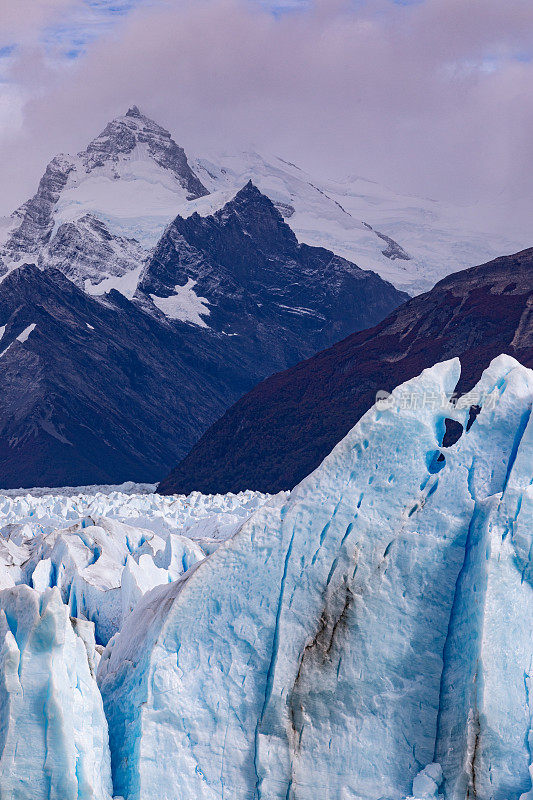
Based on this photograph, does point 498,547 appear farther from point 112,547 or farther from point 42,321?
point 42,321

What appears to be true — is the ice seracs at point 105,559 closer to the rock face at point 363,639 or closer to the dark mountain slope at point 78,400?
the rock face at point 363,639

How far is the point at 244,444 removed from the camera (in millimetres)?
120250

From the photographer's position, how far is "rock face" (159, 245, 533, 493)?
105 meters

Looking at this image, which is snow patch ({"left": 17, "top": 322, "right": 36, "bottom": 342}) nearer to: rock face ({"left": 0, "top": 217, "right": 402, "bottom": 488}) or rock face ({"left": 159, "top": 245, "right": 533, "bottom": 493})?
rock face ({"left": 0, "top": 217, "right": 402, "bottom": 488})

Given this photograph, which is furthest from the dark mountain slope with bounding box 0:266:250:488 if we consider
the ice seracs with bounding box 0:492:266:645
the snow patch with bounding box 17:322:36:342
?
the ice seracs with bounding box 0:492:266:645

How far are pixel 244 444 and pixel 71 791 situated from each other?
358ft

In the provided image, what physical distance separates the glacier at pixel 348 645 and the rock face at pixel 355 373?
82.8m

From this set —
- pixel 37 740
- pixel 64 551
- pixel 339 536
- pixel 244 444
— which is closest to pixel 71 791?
pixel 37 740

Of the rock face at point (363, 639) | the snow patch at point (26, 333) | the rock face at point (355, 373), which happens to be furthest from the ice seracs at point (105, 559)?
the snow patch at point (26, 333)

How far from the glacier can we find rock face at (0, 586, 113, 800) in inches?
1.0

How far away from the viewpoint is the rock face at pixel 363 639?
1141cm

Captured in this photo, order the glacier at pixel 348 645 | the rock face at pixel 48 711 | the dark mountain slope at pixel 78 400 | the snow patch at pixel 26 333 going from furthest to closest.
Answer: the snow patch at pixel 26 333 < the dark mountain slope at pixel 78 400 < the glacier at pixel 348 645 < the rock face at pixel 48 711

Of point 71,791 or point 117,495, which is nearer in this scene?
point 71,791

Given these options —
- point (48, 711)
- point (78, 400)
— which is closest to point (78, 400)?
point (78, 400)
